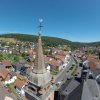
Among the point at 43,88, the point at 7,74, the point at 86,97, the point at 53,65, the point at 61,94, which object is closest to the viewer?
the point at 43,88

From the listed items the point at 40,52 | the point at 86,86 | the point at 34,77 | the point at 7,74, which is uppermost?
the point at 40,52

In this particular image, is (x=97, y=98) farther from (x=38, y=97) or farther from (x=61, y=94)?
(x=38, y=97)

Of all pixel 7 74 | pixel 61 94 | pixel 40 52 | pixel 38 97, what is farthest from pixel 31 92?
pixel 7 74

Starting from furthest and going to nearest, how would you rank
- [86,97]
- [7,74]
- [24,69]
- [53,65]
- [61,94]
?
[53,65]
[24,69]
[7,74]
[61,94]
[86,97]

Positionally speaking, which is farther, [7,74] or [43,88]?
[7,74]

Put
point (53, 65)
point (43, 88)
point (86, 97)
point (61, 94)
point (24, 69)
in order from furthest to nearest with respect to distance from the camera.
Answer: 1. point (53, 65)
2. point (24, 69)
3. point (61, 94)
4. point (86, 97)
5. point (43, 88)

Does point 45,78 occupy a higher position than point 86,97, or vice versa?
point 45,78

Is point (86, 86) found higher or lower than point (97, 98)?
higher

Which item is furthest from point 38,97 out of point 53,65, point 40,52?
point 53,65

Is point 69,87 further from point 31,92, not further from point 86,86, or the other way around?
point 31,92
